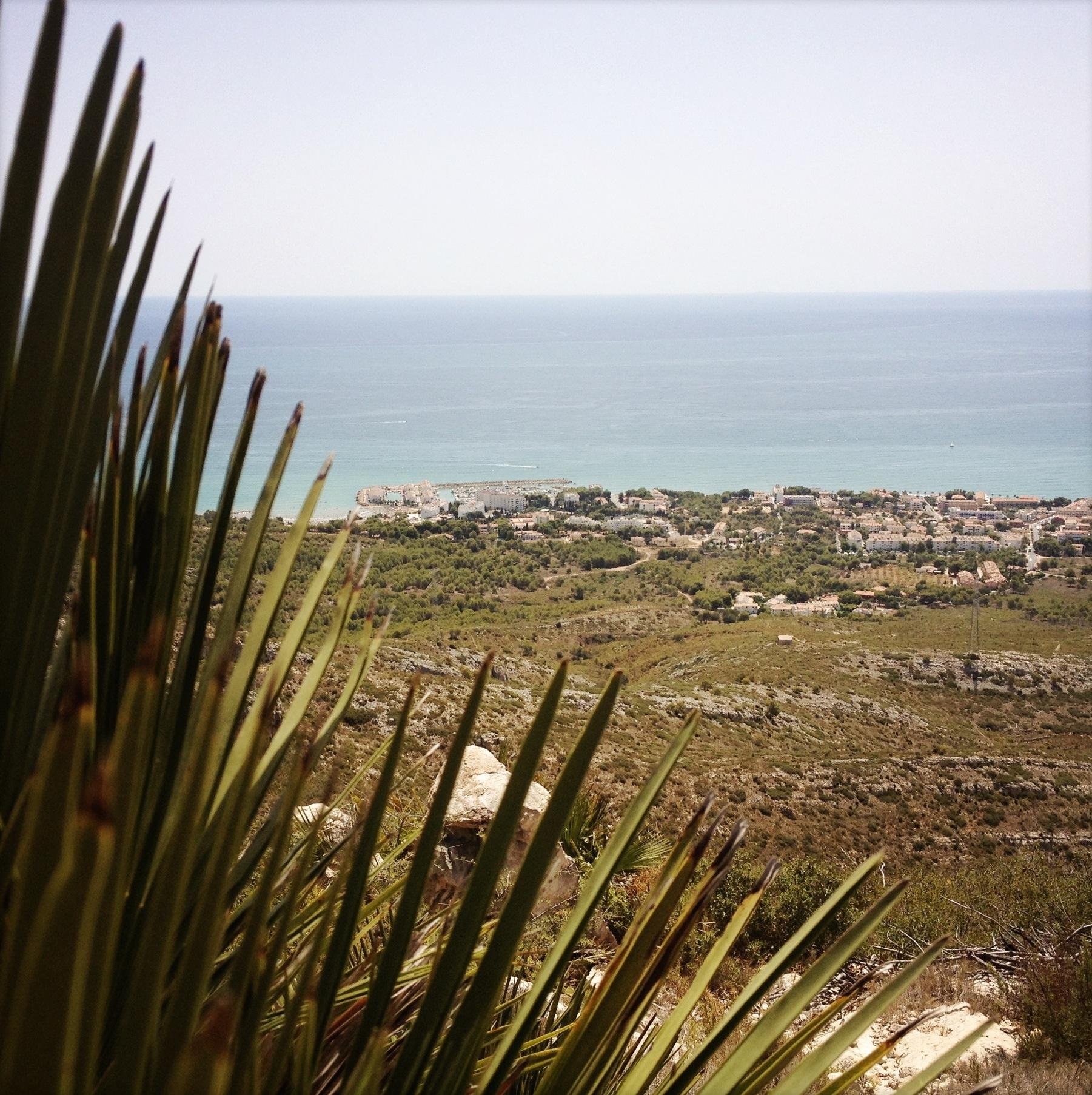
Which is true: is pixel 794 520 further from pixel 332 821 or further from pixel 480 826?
pixel 332 821

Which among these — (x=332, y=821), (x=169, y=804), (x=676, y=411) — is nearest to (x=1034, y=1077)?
(x=332, y=821)

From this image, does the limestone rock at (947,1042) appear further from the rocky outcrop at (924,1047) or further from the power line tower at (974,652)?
the power line tower at (974,652)

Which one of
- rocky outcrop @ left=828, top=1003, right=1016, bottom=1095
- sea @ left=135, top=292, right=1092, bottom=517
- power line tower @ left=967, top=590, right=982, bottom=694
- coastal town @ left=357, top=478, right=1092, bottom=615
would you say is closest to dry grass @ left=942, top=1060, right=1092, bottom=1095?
rocky outcrop @ left=828, top=1003, right=1016, bottom=1095

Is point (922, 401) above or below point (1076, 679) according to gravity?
above

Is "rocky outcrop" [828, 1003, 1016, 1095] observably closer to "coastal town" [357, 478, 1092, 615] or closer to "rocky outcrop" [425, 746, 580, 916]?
"rocky outcrop" [425, 746, 580, 916]

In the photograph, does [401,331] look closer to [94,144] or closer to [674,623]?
[674,623]

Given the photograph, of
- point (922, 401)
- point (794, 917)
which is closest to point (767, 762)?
point (794, 917)
